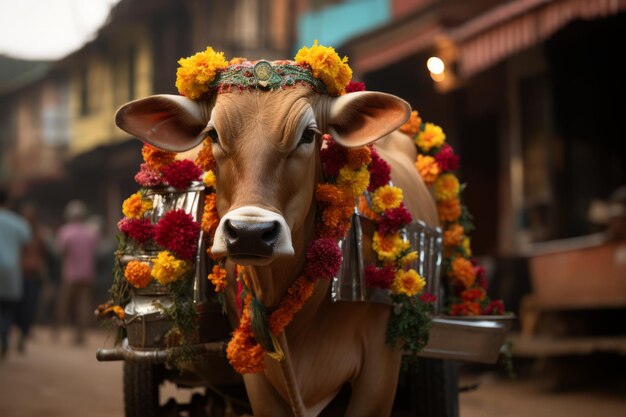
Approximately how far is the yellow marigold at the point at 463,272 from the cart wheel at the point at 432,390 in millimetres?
529

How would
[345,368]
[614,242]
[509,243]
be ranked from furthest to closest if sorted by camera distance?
[509,243] → [614,242] → [345,368]

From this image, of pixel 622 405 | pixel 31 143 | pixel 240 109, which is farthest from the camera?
pixel 31 143

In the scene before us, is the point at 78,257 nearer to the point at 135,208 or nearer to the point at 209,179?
the point at 135,208

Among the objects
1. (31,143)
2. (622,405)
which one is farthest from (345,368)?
(31,143)

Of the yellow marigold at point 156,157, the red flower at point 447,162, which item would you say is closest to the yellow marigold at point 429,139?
the red flower at point 447,162

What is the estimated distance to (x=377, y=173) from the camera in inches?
206

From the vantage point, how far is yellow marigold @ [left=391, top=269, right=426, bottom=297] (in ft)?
16.7

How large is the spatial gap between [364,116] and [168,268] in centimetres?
117

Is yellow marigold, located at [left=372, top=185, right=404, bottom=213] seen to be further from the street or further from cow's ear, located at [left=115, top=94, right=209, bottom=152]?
the street

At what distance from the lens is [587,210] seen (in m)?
12.0

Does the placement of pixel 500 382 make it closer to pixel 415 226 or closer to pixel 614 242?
pixel 614 242

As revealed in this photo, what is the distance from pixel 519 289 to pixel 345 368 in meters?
7.54

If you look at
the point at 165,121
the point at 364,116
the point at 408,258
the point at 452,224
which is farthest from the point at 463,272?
the point at 165,121

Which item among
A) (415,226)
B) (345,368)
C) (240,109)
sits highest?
(240,109)
